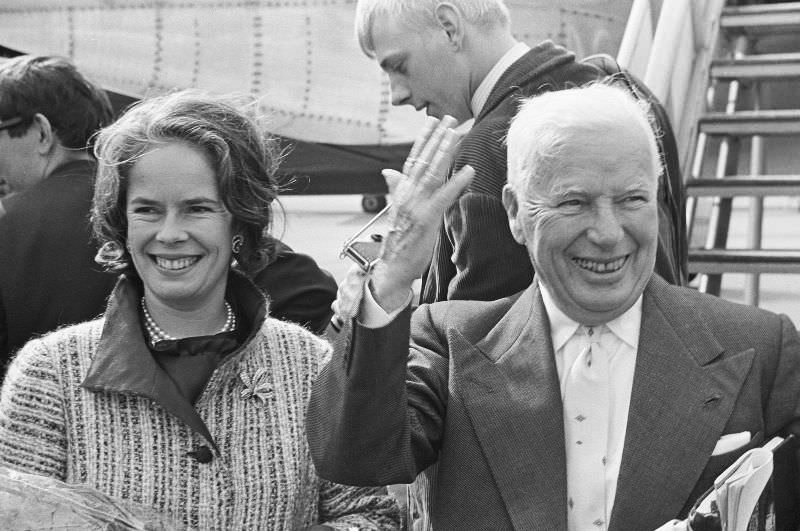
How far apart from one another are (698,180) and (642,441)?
150 inches

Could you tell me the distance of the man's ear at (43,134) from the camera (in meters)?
3.54

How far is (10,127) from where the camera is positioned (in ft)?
11.6

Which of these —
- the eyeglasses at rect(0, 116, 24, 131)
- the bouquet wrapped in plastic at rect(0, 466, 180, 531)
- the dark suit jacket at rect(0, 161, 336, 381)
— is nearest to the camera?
the bouquet wrapped in plastic at rect(0, 466, 180, 531)

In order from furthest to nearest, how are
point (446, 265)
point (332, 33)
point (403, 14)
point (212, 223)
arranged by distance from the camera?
point (332, 33) < point (403, 14) < point (446, 265) < point (212, 223)

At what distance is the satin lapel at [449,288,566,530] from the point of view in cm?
204

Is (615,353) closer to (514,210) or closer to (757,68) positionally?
(514,210)

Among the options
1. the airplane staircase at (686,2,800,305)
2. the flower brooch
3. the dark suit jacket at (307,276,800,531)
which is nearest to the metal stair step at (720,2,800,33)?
the airplane staircase at (686,2,800,305)

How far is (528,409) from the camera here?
2096 mm

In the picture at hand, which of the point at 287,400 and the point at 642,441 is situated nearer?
the point at 642,441

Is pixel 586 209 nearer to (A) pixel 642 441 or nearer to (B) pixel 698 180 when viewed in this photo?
(A) pixel 642 441

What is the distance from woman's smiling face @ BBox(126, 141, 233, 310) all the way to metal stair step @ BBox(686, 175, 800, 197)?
366 cm

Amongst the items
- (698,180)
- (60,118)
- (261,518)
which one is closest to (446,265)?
(261,518)

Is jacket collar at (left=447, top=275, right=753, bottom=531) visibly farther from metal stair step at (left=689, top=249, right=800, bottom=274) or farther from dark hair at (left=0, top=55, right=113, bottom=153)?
metal stair step at (left=689, top=249, right=800, bottom=274)

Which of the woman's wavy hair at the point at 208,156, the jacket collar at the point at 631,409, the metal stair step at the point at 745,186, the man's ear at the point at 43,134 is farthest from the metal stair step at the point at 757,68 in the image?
the jacket collar at the point at 631,409
